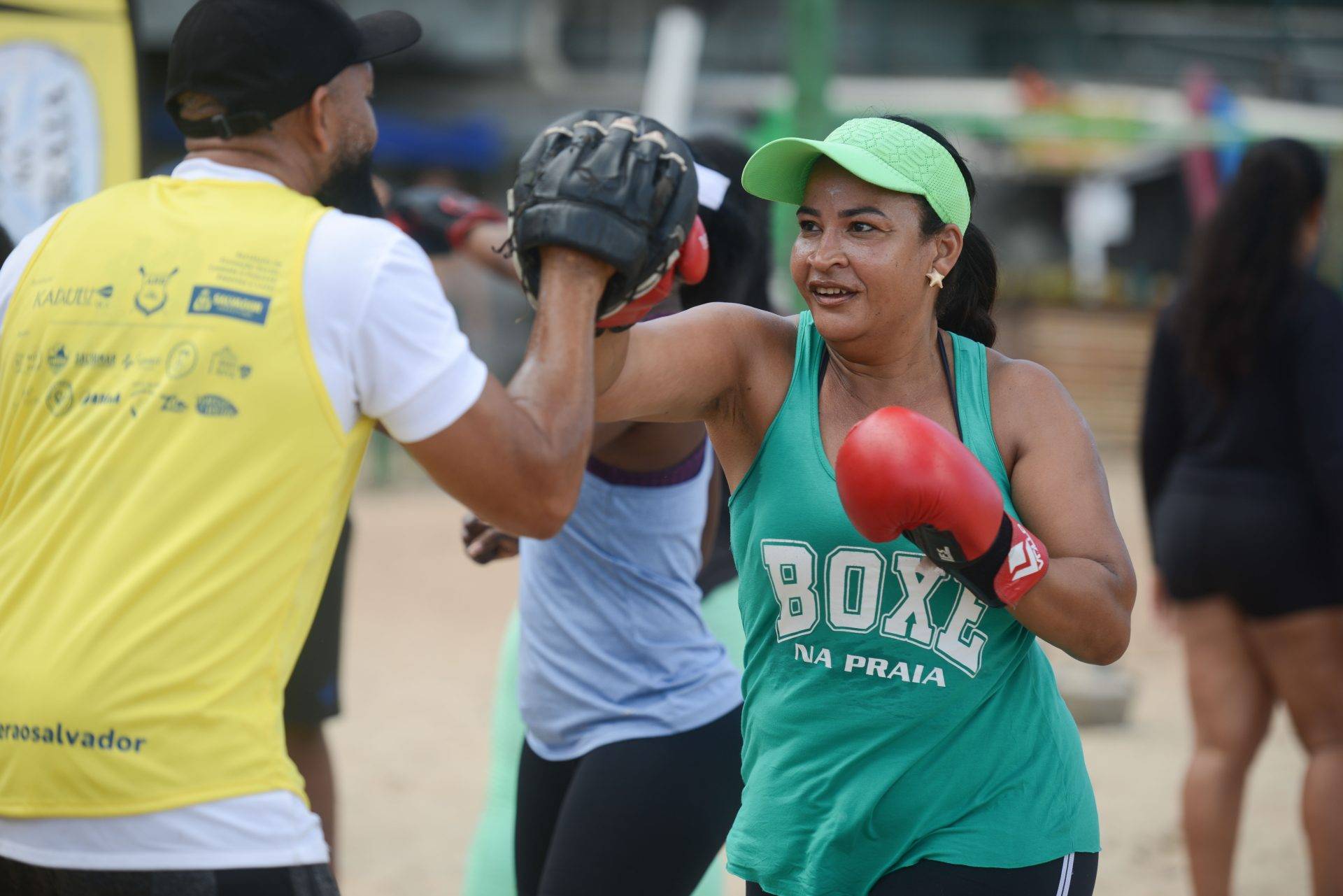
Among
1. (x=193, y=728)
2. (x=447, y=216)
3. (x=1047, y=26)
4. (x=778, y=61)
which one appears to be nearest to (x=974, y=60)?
(x=1047, y=26)

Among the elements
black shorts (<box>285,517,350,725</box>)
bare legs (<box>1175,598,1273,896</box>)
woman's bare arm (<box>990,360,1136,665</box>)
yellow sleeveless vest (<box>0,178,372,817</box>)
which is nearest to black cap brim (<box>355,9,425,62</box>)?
yellow sleeveless vest (<box>0,178,372,817</box>)

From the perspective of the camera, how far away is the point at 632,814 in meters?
2.65

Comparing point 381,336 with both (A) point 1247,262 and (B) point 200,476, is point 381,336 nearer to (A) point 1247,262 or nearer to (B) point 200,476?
(B) point 200,476

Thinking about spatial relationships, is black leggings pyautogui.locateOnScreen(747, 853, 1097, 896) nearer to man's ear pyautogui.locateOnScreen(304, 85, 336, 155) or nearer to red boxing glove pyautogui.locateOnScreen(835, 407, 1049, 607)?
red boxing glove pyautogui.locateOnScreen(835, 407, 1049, 607)

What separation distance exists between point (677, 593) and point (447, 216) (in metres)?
1.71

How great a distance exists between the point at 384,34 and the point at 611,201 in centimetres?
46

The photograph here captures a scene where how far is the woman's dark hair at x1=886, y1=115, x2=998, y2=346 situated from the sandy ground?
2.49 m

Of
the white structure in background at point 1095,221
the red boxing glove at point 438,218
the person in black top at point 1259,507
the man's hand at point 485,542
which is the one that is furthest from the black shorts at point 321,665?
the white structure in background at point 1095,221

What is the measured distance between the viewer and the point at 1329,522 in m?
3.80

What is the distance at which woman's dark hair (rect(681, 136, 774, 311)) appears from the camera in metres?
3.19

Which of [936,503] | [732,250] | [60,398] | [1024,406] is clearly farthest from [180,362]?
[732,250]

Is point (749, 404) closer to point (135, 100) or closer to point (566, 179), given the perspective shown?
point (566, 179)

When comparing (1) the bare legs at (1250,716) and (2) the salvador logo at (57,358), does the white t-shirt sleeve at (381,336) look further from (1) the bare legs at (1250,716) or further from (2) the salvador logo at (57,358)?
(1) the bare legs at (1250,716)

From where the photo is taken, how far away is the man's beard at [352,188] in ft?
6.40
